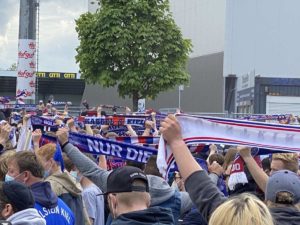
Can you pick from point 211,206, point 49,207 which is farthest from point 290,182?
point 49,207

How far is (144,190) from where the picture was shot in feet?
12.8

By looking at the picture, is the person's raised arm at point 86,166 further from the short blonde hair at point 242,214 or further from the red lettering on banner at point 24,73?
the red lettering on banner at point 24,73

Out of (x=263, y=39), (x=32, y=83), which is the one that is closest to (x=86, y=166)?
(x=32, y=83)

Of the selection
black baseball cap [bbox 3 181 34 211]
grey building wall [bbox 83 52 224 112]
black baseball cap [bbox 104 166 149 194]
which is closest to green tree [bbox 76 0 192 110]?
grey building wall [bbox 83 52 224 112]

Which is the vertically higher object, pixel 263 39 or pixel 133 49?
pixel 263 39

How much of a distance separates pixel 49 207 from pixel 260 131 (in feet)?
5.98

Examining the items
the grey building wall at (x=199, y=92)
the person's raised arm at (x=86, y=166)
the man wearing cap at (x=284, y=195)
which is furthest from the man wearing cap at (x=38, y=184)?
the grey building wall at (x=199, y=92)

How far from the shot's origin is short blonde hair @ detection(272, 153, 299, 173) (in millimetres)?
5730

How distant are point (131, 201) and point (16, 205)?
0.82 m

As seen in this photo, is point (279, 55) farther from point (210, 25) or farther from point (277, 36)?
point (210, 25)

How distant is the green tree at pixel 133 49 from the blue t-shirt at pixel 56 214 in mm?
25013

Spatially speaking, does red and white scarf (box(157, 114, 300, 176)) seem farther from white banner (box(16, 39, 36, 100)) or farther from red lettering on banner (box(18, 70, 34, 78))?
red lettering on banner (box(18, 70, 34, 78))

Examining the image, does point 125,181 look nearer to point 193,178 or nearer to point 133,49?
point 193,178

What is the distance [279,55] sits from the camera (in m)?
42.1
